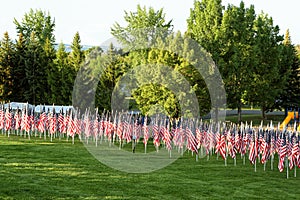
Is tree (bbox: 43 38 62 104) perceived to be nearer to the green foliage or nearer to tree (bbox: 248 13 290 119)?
the green foliage

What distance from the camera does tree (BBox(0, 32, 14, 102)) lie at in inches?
1986

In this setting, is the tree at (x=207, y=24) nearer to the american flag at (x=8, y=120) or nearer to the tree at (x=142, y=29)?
the tree at (x=142, y=29)

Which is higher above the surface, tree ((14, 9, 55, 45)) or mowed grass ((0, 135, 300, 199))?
tree ((14, 9, 55, 45))

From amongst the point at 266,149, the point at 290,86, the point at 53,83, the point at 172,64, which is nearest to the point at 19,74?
the point at 53,83

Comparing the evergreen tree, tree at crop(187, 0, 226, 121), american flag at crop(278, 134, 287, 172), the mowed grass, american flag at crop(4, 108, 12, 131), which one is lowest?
the mowed grass

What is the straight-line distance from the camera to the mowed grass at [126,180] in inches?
588

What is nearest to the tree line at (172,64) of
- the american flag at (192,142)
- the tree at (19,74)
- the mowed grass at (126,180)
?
the tree at (19,74)

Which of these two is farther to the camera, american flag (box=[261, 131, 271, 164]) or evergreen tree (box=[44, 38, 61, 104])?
evergreen tree (box=[44, 38, 61, 104])

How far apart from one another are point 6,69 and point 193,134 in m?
32.6

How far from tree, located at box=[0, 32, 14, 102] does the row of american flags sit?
17.2m

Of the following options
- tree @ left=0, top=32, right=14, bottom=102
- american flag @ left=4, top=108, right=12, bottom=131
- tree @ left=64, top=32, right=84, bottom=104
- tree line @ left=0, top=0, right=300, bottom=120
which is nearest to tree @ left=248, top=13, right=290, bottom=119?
tree line @ left=0, top=0, right=300, bottom=120

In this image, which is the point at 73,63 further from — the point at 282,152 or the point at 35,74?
the point at 282,152

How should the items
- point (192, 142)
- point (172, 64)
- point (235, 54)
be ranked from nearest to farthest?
point (192, 142) → point (172, 64) → point (235, 54)

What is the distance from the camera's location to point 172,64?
36.3 meters
